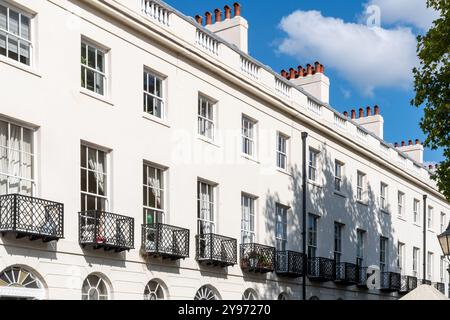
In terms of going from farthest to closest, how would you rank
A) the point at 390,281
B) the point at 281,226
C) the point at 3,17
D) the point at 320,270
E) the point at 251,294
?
the point at 390,281, the point at 320,270, the point at 281,226, the point at 251,294, the point at 3,17

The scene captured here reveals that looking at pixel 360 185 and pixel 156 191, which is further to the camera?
pixel 360 185

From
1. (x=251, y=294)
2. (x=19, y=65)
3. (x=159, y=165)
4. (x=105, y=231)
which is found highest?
(x=19, y=65)

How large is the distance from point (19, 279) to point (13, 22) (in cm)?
612

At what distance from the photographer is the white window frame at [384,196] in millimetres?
38938

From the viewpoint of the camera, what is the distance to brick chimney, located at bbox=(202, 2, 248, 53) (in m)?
28.6

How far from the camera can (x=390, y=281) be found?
36969mm

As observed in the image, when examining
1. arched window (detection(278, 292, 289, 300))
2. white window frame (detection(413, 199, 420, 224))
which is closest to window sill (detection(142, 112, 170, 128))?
arched window (detection(278, 292, 289, 300))

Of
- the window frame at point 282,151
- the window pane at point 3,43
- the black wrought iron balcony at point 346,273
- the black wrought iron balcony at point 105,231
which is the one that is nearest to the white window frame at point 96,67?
the window pane at point 3,43

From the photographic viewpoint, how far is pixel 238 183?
25547 millimetres

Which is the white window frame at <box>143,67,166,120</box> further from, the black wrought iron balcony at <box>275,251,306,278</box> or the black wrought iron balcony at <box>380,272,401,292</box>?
the black wrought iron balcony at <box>380,272,401,292</box>

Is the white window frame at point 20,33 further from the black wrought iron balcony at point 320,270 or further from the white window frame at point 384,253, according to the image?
the white window frame at point 384,253

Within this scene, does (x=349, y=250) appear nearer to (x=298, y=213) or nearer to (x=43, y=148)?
(x=298, y=213)

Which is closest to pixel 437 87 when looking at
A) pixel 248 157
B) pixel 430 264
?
pixel 248 157

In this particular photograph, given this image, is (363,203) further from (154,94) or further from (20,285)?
(20,285)
